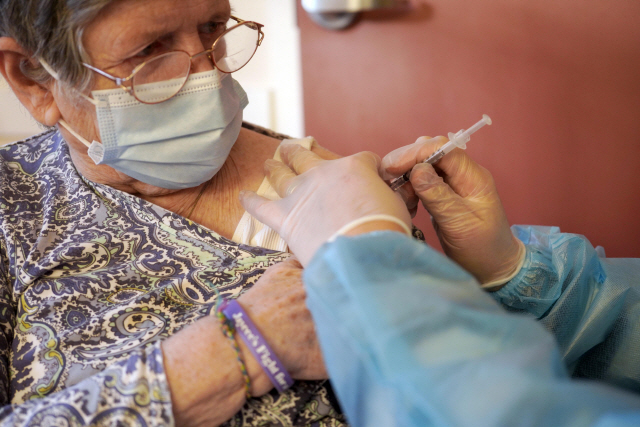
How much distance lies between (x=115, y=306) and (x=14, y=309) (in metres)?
0.21

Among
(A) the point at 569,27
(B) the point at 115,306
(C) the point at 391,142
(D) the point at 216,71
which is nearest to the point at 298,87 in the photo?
(C) the point at 391,142

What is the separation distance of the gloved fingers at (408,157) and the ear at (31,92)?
72 centimetres

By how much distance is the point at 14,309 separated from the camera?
97cm

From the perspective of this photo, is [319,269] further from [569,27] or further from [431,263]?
[569,27]

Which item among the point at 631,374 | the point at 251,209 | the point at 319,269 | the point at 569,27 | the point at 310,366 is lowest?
the point at 631,374

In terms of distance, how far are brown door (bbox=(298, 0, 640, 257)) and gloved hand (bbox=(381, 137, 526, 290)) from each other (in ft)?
2.82

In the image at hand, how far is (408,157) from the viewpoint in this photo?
101cm

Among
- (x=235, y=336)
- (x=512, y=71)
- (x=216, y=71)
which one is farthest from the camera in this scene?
(x=512, y=71)

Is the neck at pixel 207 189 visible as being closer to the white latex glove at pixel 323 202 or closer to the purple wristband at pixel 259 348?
the white latex glove at pixel 323 202

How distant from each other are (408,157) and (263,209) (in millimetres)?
307

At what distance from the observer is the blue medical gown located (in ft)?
1.66

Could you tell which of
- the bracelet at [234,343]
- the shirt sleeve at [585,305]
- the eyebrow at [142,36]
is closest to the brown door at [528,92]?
the shirt sleeve at [585,305]

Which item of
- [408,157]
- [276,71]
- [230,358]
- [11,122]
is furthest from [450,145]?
[11,122]

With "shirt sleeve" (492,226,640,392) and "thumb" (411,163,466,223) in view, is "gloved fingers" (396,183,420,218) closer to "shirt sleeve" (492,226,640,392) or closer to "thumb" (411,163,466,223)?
"thumb" (411,163,466,223)
